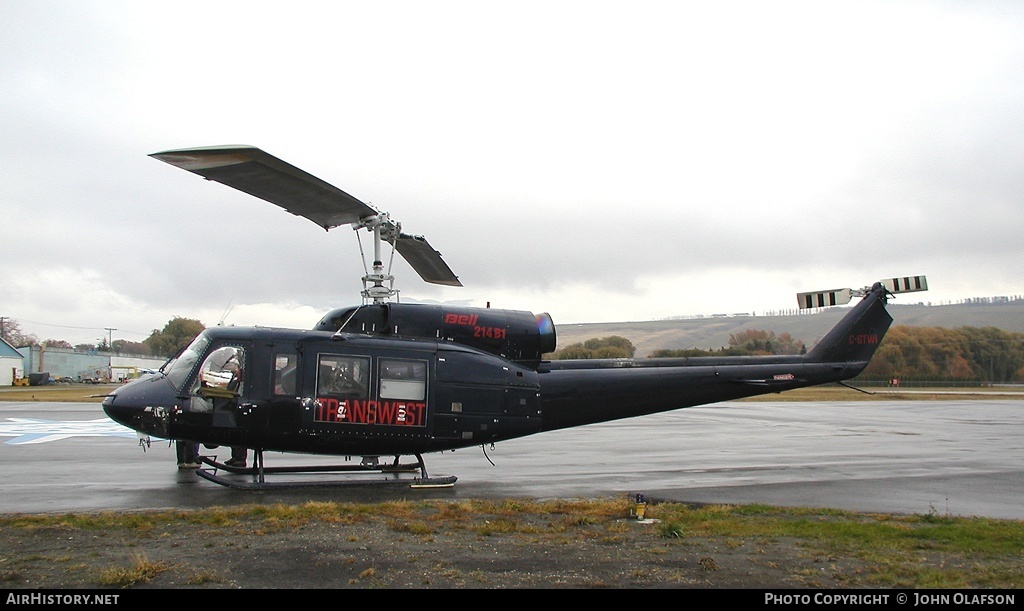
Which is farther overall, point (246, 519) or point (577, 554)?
point (246, 519)

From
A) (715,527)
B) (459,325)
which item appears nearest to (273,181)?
(459,325)

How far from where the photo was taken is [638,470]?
535 inches

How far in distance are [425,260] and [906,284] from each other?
401 inches

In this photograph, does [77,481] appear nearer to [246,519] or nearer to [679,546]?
[246,519]

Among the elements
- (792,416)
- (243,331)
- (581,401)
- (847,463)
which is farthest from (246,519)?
(792,416)

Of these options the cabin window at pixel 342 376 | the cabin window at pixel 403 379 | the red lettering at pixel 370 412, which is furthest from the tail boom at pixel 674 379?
the cabin window at pixel 342 376

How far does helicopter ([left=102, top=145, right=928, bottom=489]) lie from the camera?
10734 millimetres

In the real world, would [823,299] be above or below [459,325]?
above

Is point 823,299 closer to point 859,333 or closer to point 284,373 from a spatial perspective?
point 859,333

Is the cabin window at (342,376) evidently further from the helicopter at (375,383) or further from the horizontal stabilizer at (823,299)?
the horizontal stabilizer at (823,299)

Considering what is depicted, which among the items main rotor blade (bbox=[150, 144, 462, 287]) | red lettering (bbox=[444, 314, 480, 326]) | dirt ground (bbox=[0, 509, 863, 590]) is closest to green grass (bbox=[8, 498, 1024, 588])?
dirt ground (bbox=[0, 509, 863, 590])
